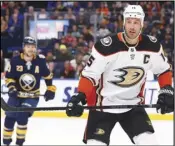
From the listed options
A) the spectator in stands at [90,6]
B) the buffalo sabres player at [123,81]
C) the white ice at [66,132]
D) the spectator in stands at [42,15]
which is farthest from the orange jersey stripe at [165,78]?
the spectator in stands at [90,6]

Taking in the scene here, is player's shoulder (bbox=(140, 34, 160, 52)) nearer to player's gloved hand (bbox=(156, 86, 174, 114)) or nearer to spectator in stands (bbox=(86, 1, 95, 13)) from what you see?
player's gloved hand (bbox=(156, 86, 174, 114))

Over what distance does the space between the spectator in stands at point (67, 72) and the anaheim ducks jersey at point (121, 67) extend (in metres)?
3.54

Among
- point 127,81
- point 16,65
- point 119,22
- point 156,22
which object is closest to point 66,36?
point 119,22

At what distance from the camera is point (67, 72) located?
6.42m

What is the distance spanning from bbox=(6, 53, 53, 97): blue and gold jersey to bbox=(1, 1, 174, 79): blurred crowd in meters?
2.02

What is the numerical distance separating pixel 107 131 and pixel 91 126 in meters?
0.09

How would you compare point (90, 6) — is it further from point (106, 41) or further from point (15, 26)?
point (106, 41)

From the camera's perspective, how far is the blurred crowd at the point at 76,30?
21.5 ft

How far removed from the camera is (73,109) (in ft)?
8.79

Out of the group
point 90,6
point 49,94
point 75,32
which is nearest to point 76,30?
point 75,32

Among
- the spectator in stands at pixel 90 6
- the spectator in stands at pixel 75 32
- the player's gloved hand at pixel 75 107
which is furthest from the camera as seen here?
the spectator in stands at pixel 90 6

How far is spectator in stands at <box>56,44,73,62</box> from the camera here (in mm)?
6613

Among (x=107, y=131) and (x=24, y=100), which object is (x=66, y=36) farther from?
(x=107, y=131)

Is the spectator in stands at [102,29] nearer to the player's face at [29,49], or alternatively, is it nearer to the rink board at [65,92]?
the rink board at [65,92]
